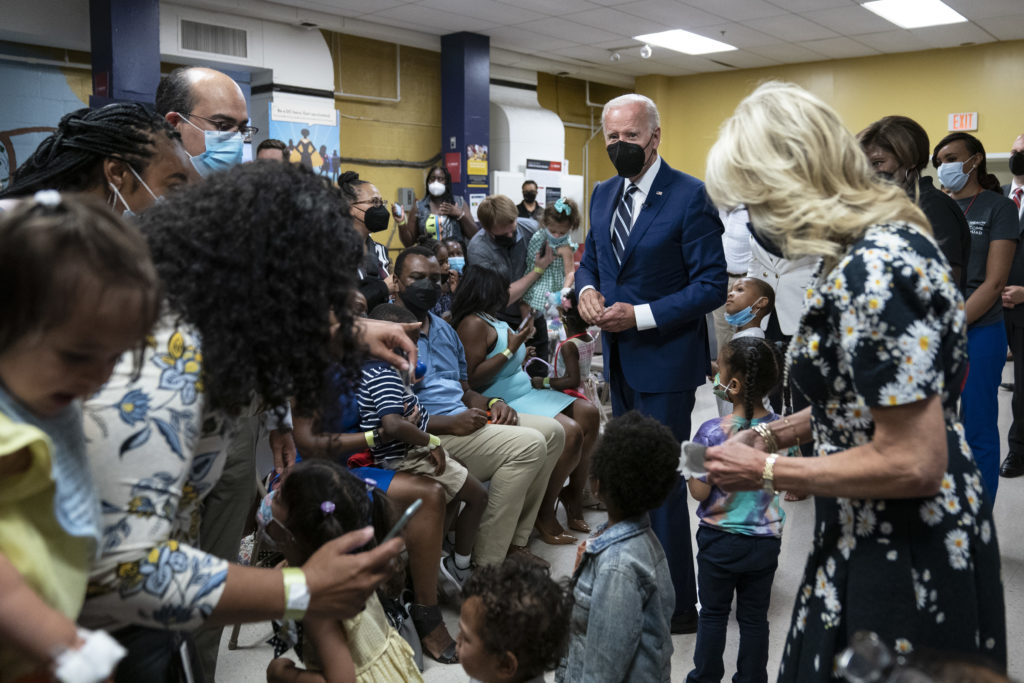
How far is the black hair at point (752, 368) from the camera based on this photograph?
99.3 inches

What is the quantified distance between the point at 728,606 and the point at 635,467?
0.66 meters

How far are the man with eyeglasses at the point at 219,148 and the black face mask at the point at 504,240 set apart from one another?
2676 mm

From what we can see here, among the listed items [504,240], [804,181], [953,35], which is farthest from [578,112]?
[804,181]

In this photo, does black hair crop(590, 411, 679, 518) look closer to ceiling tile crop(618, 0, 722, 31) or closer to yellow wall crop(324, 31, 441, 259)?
ceiling tile crop(618, 0, 722, 31)

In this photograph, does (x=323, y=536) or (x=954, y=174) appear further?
(x=954, y=174)

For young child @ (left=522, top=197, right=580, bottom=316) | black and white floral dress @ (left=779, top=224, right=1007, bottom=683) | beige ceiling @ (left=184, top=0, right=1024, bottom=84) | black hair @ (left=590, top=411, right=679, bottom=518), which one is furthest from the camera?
beige ceiling @ (left=184, top=0, right=1024, bottom=84)

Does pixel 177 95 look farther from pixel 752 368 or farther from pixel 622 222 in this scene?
pixel 752 368

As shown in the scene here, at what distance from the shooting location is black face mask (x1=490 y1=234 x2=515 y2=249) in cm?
525

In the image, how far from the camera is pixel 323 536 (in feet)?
6.16

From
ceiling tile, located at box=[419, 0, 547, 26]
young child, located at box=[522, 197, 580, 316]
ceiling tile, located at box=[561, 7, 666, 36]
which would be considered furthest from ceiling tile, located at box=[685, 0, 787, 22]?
young child, located at box=[522, 197, 580, 316]

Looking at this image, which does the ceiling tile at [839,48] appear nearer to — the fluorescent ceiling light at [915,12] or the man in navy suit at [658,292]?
the fluorescent ceiling light at [915,12]

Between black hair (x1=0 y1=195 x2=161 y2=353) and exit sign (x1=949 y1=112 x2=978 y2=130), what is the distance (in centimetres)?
1145

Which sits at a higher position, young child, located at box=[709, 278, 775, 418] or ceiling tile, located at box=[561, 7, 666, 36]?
ceiling tile, located at box=[561, 7, 666, 36]

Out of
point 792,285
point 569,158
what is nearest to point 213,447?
point 792,285
